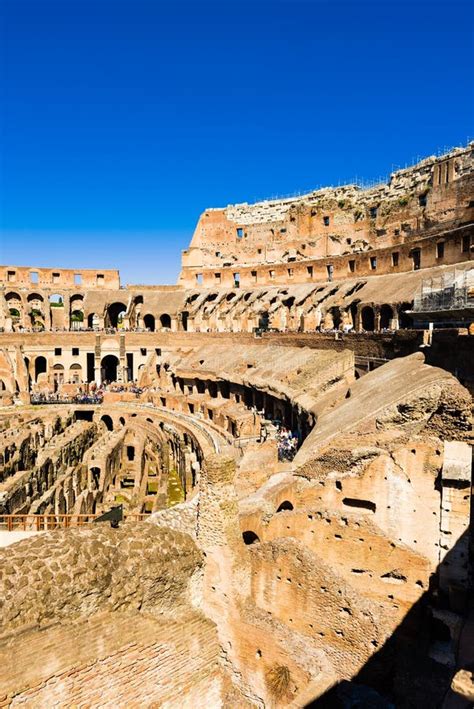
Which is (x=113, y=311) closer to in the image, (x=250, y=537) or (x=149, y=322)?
(x=149, y=322)

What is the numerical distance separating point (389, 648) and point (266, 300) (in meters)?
30.8

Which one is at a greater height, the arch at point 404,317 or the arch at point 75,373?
the arch at point 404,317

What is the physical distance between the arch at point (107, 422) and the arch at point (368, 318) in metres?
18.4

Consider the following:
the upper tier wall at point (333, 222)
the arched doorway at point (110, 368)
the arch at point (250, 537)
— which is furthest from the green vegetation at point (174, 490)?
the arched doorway at point (110, 368)

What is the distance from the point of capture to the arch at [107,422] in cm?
3266

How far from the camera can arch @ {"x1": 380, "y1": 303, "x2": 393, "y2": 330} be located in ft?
82.1

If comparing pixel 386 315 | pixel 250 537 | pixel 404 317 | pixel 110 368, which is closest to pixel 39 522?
pixel 250 537

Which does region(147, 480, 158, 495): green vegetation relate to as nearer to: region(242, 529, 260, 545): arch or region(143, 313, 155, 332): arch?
region(242, 529, 260, 545): arch

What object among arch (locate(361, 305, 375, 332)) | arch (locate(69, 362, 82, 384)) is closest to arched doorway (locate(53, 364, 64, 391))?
arch (locate(69, 362, 82, 384))

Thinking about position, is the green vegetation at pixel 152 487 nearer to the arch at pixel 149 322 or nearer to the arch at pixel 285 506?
the arch at pixel 285 506

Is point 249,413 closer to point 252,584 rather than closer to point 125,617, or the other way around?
point 252,584

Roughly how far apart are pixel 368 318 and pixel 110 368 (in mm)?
27308

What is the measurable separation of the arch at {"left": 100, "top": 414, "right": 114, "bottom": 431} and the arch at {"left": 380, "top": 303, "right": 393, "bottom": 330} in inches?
763

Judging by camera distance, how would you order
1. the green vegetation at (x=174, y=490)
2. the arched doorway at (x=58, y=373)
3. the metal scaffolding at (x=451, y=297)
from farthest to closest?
the arched doorway at (x=58, y=373), the green vegetation at (x=174, y=490), the metal scaffolding at (x=451, y=297)
